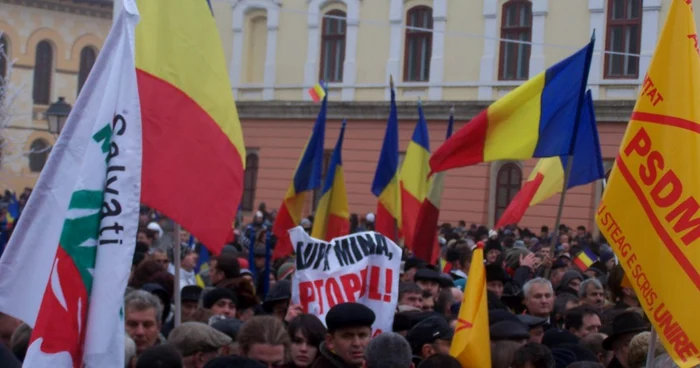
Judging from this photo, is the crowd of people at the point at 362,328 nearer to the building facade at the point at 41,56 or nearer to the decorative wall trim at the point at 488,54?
the decorative wall trim at the point at 488,54

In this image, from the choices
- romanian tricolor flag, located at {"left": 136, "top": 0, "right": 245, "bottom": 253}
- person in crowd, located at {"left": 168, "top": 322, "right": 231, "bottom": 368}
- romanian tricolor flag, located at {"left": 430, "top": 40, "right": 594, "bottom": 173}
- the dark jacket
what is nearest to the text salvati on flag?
romanian tricolor flag, located at {"left": 136, "top": 0, "right": 245, "bottom": 253}

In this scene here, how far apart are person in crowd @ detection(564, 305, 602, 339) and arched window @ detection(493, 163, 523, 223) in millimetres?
23756

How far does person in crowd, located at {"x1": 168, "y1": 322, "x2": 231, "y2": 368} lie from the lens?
7.03 metres

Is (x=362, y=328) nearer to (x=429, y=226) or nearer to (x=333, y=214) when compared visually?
(x=429, y=226)

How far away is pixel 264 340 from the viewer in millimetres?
6797

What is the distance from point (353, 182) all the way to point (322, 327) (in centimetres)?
2804

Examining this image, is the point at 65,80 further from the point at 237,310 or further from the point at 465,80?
the point at 237,310

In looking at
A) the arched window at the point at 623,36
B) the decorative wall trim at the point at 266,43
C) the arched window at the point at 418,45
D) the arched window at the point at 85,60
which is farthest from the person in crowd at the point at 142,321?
the arched window at the point at 85,60

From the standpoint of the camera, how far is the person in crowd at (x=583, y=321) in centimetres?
898

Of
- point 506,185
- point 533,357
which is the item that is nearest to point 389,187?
point 533,357

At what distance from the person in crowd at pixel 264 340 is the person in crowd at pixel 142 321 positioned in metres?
0.74

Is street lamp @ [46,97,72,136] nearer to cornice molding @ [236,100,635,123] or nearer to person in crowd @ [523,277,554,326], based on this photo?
person in crowd @ [523,277,554,326]

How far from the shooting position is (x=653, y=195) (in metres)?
6.03

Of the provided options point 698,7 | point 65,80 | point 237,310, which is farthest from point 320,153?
point 65,80
